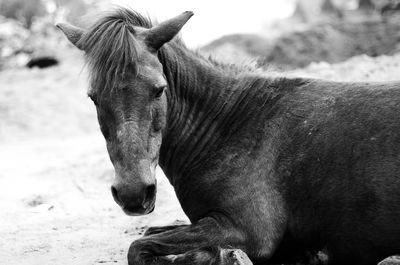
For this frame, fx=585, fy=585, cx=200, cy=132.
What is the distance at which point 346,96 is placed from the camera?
4617 millimetres

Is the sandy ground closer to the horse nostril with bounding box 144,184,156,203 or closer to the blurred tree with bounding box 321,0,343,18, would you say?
the horse nostril with bounding box 144,184,156,203

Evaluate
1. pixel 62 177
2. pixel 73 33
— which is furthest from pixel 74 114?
pixel 73 33

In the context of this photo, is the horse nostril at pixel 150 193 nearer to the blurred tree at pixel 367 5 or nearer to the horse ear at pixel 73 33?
the horse ear at pixel 73 33

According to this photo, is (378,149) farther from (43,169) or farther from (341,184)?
(43,169)

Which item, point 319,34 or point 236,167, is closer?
point 236,167

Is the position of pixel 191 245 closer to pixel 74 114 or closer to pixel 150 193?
pixel 150 193

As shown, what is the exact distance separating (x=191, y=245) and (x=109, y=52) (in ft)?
5.01

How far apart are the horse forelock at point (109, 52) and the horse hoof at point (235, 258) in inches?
55.0

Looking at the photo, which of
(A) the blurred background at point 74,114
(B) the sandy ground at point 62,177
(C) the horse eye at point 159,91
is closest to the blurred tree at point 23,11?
(A) the blurred background at point 74,114

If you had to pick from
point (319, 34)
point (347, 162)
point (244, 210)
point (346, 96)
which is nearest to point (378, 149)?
point (347, 162)

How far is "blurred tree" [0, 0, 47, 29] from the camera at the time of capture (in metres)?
23.3

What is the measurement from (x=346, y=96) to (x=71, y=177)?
5126mm

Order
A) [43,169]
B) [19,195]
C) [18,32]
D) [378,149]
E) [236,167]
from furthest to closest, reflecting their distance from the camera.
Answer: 1. [18,32]
2. [43,169]
3. [19,195]
4. [236,167]
5. [378,149]

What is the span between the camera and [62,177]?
8672 millimetres
